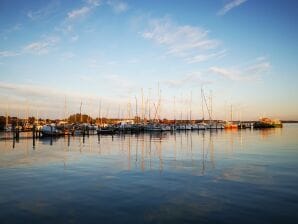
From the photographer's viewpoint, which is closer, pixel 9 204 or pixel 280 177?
pixel 9 204

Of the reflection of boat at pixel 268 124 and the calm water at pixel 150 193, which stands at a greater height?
the reflection of boat at pixel 268 124

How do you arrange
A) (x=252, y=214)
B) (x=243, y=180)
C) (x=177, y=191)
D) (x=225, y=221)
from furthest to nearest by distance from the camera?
(x=243, y=180) → (x=177, y=191) → (x=252, y=214) → (x=225, y=221)

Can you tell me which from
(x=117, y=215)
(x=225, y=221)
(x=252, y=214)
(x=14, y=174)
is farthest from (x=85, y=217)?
(x=14, y=174)

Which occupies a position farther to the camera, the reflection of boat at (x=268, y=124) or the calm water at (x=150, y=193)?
the reflection of boat at (x=268, y=124)

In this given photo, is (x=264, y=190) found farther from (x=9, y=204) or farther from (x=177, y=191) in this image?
(x=9, y=204)

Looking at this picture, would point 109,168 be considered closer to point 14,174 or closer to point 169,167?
point 169,167

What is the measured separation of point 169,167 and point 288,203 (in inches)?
473

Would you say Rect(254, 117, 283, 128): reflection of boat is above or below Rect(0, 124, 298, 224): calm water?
above

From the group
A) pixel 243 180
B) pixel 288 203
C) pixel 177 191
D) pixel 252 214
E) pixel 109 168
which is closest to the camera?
pixel 252 214

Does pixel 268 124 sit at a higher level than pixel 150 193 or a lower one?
higher

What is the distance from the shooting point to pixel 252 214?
12.6m

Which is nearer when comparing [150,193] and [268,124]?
[150,193]

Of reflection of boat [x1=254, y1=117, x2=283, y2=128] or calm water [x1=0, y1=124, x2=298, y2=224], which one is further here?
reflection of boat [x1=254, y1=117, x2=283, y2=128]

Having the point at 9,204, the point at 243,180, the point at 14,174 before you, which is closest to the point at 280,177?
the point at 243,180
